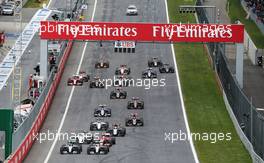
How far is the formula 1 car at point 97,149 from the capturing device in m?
66.1

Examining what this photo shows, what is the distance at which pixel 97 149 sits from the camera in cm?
6625

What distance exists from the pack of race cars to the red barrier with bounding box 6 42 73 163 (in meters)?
2.16

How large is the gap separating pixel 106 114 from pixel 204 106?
8.88m

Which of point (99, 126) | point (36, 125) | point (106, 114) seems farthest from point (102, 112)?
point (36, 125)

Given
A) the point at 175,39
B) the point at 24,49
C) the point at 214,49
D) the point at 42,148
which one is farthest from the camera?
the point at 24,49

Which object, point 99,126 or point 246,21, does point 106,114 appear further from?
point 246,21

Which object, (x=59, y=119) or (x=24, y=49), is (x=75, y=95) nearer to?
(x=59, y=119)

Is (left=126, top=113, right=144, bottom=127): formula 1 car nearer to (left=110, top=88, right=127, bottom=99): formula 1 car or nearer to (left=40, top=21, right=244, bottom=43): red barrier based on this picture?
(left=110, top=88, right=127, bottom=99): formula 1 car

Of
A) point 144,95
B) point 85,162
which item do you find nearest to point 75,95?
point 144,95

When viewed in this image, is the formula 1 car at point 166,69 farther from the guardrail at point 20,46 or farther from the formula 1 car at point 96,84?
the guardrail at point 20,46

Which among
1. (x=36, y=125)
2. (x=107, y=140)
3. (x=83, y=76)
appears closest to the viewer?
(x=107, y=140)

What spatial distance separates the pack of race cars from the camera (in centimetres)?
6667

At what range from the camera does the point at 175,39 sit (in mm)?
85250

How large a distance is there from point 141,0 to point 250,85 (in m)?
47.5
